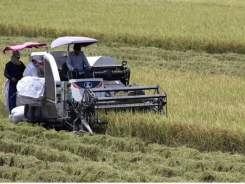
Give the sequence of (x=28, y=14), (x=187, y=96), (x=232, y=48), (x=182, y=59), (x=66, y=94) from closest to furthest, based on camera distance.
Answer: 1. (x=66, y=94)
2. (x=187, y=96)
3. (x=182, y=59)
4. (x=232, y=48)
5. (x=28, y=14)

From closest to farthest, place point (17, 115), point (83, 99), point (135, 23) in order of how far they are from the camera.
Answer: point (83, 99) < point (17, 115) < point (135, 23)

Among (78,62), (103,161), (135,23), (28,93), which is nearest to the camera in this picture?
(103,161)

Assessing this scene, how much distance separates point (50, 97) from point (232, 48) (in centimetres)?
1185

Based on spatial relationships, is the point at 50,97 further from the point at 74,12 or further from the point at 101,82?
the point at 74,12

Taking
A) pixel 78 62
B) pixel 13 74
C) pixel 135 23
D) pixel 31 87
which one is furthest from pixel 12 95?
pixel 135 23

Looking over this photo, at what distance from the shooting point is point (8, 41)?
24391mm

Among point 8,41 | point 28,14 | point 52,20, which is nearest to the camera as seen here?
point 8,41

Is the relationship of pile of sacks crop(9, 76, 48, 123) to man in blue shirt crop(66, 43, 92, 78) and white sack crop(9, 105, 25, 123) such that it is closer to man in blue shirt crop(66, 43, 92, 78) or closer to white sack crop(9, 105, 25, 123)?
white sack crop(9, 105, 25, 123)

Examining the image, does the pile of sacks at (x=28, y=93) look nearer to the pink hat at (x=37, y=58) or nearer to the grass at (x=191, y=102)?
the pink hat at (x=37, y=58)

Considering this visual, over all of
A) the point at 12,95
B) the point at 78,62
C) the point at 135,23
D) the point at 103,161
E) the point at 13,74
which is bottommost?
the point at 103,161

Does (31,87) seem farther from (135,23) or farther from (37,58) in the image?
(135,23)

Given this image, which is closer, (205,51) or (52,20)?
(205,51)

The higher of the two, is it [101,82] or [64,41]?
[64,41]

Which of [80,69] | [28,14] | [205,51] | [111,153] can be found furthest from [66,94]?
[28,14]
